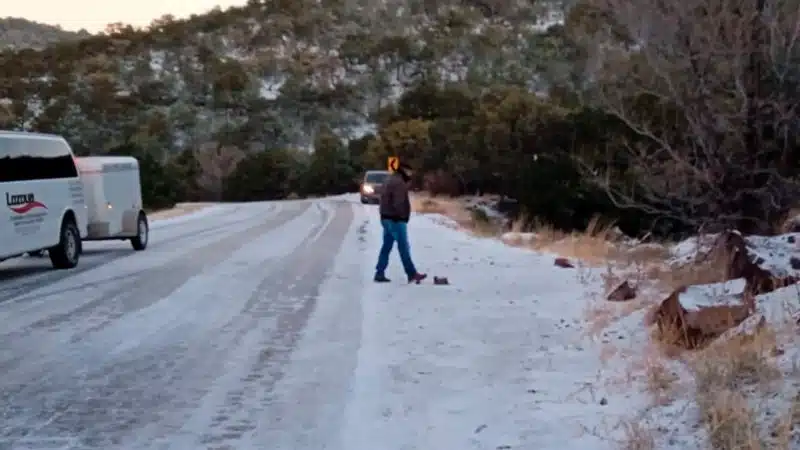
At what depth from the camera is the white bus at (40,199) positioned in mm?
16359

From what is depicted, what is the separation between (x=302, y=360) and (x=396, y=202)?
222 inches

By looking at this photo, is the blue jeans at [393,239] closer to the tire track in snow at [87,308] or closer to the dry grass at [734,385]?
the tire track in snow at [87,308]

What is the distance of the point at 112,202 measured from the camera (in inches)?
848

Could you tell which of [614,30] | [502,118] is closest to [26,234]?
[614,30]

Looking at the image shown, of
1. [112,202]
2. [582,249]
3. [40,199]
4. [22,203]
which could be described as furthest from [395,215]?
[112,202]

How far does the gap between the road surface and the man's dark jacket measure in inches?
57.5

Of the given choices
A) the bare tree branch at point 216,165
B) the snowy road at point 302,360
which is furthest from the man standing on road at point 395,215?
the bare tree branch at point 216,165

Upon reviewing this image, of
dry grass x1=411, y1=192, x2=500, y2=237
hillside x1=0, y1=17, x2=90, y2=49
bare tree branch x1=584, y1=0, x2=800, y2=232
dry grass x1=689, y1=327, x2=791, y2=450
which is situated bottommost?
dry grass x1=411, y1=192, x2=500, y2=237

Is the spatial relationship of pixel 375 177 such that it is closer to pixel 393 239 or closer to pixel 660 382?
pixel 393 239

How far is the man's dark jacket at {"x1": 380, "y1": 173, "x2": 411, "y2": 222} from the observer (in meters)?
14.6

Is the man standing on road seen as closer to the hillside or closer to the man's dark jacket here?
the man's dark jacket

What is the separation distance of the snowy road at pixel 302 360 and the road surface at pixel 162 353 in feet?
0.08

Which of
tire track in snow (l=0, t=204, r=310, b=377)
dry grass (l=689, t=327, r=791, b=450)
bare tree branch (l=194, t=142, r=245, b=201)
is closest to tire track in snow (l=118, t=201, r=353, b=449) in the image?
tire track in snow (l=0, t=204, r=310, b=377)

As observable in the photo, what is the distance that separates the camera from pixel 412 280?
14.6 metres
